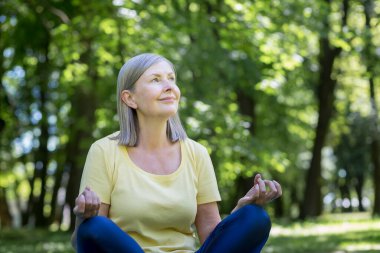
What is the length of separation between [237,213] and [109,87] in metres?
11.1

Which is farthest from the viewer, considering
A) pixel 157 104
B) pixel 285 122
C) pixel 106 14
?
pixel 285 122

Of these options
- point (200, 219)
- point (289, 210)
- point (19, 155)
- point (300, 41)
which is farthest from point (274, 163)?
point (289, 210)

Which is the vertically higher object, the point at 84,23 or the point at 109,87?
the point at 84,23

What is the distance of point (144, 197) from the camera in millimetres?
3461

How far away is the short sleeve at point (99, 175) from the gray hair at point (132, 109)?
5.3 inches

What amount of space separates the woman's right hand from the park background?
21.4 feet

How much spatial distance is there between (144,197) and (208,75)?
1147 centimetres

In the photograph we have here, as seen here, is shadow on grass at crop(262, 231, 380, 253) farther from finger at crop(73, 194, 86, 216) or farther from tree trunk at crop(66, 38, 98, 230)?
finger at crop(73, 194, 86, 216)

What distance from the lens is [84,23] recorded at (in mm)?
12125

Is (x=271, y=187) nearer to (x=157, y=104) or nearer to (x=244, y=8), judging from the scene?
(x=157, y=104)

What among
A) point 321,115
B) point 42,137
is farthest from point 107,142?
point 42,137

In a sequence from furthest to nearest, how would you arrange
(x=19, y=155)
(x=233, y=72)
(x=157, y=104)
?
(x=19, y=155), (x=233, y=72), (x=157, y=104)

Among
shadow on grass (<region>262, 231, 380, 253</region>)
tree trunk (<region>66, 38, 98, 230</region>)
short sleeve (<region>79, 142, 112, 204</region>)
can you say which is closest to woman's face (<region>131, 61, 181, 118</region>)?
short sleeve (<region>79, 142, 112, 204</region>)

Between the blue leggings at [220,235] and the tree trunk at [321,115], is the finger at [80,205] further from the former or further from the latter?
the tree trunk at [321,115]
